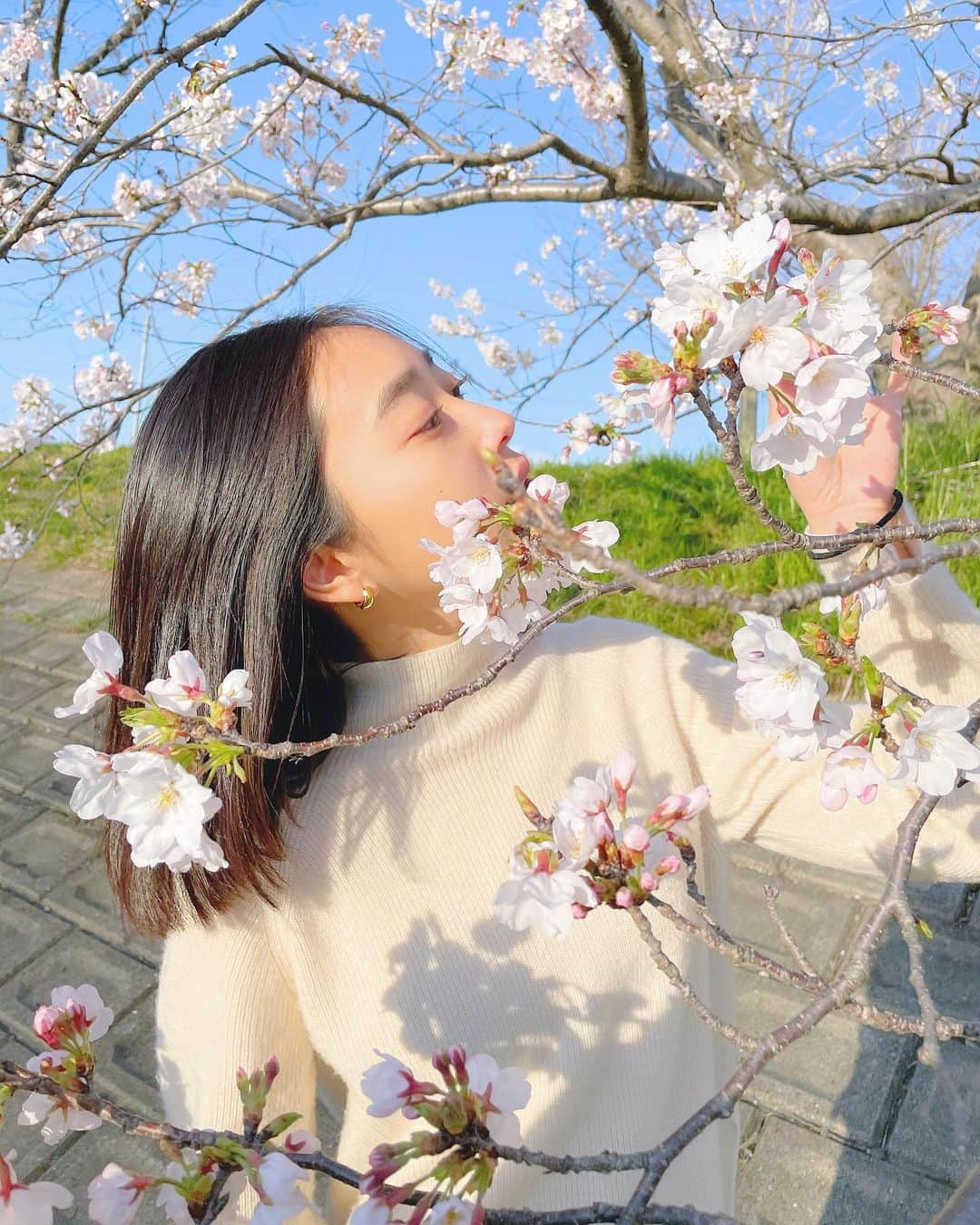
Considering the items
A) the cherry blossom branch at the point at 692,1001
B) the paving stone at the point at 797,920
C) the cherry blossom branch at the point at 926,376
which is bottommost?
the paving stone at the point at 797,920

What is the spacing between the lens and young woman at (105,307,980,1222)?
3.75ft

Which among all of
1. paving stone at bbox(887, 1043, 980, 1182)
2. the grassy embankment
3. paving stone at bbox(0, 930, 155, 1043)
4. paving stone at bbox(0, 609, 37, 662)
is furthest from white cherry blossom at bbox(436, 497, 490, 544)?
paving stone at bbox(0, 609, 37, 662)

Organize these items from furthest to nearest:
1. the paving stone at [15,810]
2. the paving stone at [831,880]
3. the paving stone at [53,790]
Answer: the paving stone at [53,790] → the paving stone at [15,810] → the paving stone at [831,880]

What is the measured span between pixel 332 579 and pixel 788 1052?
167 centimetres

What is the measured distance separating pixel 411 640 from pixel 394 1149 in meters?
0.85

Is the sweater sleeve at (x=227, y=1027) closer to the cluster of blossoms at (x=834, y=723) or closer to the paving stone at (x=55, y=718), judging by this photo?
the cluster of blossoms at (x=834, y=723)

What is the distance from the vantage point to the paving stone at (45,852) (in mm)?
3098

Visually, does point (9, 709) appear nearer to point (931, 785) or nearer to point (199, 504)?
point (199, 504)

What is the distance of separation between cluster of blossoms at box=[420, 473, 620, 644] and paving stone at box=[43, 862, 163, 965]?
2.26 metres

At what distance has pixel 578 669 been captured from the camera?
1.48 metres

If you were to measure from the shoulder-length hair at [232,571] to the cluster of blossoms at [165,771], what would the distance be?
1.03ft

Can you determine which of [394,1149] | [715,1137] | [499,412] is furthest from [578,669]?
[394,1149]

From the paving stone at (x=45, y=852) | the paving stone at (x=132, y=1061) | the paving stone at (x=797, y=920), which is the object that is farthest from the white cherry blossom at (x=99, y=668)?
the paving stone at (x=45, y=852)

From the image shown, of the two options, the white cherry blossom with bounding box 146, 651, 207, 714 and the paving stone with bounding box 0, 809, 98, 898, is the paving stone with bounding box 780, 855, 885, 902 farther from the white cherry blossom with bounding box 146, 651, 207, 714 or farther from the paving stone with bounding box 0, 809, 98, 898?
the paving stone with bounding box 0, 809, 98, 898
